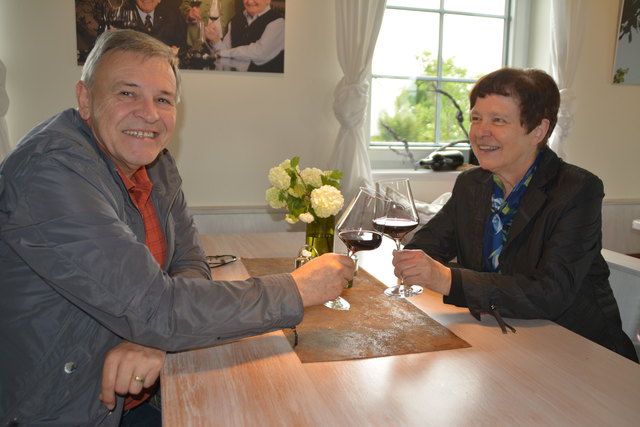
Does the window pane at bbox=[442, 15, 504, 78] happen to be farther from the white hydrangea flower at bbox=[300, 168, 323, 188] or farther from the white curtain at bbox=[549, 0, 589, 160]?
the white hydrangea flower at bbox=[300, 168, 323, 188]

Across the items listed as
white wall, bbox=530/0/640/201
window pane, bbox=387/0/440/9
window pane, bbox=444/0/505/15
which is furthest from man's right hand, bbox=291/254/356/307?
white wall, bbox=530/0/640/201

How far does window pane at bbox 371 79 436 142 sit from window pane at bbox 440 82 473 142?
83 millimetres

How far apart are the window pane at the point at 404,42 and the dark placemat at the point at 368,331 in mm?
2782

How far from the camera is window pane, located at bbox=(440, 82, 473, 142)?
4098mm

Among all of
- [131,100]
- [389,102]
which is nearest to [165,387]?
[131,100]

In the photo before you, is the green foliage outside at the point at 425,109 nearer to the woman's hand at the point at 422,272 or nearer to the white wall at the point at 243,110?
the white wall at the point at 243,110

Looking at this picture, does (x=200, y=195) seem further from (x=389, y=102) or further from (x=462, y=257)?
(x=462, y=257)

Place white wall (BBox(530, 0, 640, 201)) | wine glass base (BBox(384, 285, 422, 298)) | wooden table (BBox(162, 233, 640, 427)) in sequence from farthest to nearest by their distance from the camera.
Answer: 1. white wall (BBox(530, 0, 640, 201))
2. wine glass base (BBox(384, 285, 422, 298))
3. wooden table (BBox(162, 233, 640, 427))

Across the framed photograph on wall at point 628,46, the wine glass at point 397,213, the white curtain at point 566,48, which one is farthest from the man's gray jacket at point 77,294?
the framed photograph on wall at point 628,46

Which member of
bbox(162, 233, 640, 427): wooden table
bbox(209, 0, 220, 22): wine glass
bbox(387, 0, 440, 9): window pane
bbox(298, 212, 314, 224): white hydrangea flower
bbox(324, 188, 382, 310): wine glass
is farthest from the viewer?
bbox(387, 0, 440, 9): window pane

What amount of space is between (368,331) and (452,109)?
3229mm

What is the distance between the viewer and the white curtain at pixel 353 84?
3480 millimetres

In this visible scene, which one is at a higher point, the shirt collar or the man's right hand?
the shirt collar

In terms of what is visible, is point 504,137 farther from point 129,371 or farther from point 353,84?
point 353,84
